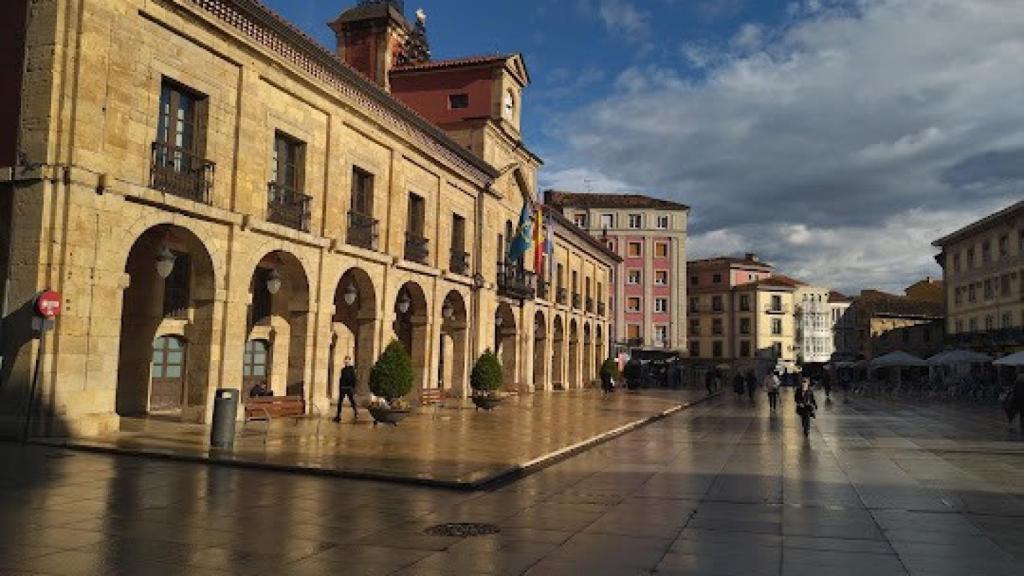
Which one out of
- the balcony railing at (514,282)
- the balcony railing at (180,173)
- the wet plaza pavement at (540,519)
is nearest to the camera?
the wet plaza pavement at (540,519)

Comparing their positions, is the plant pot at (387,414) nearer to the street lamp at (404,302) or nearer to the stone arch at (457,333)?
the street lamp at (404,302)

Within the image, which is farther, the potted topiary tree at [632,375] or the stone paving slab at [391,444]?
the potted topiary tree at [632,375]

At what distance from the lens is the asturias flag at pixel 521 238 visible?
3161 centimetres

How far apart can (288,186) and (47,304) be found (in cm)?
757

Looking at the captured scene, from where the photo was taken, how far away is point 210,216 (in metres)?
15.9

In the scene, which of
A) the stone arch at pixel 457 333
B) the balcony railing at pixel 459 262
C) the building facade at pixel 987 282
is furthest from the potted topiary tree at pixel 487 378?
the building facade at pixel 987 282

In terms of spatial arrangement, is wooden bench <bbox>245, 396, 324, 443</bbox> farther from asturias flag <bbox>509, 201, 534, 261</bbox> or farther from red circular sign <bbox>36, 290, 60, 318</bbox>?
asturias flag <bbox>509, 201, 534, 261</bbox>

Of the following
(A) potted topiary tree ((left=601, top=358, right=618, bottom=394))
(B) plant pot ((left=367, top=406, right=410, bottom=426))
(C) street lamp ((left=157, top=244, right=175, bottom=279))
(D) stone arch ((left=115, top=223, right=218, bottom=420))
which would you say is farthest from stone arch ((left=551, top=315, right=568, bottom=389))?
(C) street lamp ((left=157, top=244, right=175, bottom=279))

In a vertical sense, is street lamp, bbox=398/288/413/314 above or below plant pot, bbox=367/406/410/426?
above

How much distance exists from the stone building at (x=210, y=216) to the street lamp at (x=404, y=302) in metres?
0.09

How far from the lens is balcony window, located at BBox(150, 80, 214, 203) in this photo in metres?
15.2

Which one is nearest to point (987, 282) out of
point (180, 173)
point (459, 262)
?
point (459, 262)

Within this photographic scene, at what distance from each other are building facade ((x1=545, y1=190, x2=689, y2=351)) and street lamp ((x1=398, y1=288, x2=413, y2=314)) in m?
49.3

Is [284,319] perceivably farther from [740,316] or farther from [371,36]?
[740,316]
